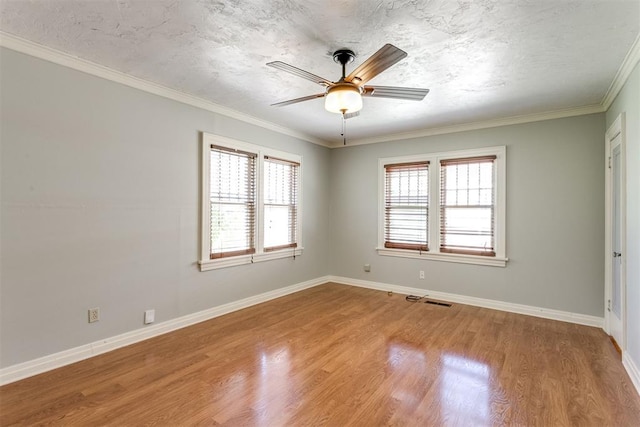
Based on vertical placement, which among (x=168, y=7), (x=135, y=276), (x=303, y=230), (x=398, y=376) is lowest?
(x=398, y=376)

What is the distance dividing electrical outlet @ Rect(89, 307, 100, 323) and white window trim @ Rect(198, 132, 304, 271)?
3.61 feet

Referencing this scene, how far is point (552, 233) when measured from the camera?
4059 mm

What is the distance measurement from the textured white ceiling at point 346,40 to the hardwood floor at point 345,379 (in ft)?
8.54

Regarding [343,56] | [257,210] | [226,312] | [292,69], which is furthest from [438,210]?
[292,69]

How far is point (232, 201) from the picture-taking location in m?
4.17

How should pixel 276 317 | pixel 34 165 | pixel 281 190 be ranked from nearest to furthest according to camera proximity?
pixel 34 165 → pixel 276 317 → pixel 281 190

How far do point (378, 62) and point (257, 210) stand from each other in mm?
2904

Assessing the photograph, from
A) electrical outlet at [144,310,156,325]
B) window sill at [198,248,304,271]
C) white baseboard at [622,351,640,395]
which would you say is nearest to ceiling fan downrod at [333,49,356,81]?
window sill at [198,248,304,271]

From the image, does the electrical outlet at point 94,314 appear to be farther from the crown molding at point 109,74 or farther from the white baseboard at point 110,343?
the crown molding at point 109,74

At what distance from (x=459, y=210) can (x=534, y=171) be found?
1043mm

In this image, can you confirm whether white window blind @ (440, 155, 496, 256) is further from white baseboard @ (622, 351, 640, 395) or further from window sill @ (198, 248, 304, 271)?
window sill @ (198, 248, 304, 271)

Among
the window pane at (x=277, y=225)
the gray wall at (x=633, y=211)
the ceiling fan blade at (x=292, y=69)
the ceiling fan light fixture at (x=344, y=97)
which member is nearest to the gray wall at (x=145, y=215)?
the window pane at (x=277, y=225)

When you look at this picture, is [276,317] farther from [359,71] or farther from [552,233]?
[552,233]

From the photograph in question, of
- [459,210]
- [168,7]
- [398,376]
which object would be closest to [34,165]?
[168,7]
